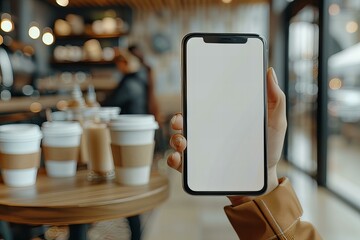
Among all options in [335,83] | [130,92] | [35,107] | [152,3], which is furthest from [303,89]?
[152,3]

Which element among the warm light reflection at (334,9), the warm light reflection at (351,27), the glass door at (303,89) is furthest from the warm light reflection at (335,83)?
the warm light reflection at (334,9)

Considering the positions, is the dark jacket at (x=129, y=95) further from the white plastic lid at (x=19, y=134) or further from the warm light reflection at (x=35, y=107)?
the white plastic lid at (x=19, y=134)

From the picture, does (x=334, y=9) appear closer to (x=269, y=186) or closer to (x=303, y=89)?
(x=303, y=89)

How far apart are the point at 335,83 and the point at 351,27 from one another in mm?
694

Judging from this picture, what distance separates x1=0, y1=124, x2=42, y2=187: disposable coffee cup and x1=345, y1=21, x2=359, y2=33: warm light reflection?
3739 millimetres

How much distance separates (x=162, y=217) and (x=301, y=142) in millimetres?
3598

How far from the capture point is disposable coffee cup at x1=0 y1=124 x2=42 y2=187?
1455 mm

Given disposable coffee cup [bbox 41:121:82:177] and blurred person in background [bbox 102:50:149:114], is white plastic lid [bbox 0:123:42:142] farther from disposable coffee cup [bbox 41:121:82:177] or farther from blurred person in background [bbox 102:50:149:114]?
blurred person in background [bbox 102:50:149:114]

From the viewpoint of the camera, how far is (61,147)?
161 cm

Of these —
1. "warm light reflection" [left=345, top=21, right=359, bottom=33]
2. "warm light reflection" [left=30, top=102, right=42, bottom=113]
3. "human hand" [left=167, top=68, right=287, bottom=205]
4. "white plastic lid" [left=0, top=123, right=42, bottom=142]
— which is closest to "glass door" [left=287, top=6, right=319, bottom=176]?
"warm light reflection" [left=345, top=21, right=359, bottom=33]

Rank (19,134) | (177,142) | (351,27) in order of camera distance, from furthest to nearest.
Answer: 1. (351,27)
2. (19,134)
3. (177,142)

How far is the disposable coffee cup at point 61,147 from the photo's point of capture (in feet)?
5.24

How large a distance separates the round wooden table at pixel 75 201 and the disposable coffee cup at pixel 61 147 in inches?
2.9

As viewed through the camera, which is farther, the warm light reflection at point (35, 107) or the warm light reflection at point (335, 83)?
the warm light reflection at point (335, 83)
